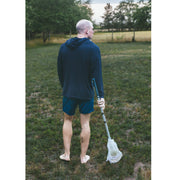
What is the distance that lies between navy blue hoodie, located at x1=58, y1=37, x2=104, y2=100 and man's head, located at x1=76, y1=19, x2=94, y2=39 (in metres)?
0.09

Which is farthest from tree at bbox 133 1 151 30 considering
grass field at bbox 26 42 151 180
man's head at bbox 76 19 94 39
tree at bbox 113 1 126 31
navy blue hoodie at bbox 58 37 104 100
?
navy blue hoodie at bbox 58 37 104 100

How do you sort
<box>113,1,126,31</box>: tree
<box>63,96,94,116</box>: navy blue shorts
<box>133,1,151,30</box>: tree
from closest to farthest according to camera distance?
1. <box>63,96,94,116</box>: navy blue shorts
2. <box>113,1,126,31</box>: tree
3. <box>133,1,151,30</box>: tree

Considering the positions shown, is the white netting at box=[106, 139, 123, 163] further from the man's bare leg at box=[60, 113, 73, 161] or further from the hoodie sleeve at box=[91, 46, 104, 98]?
the hoodie sleeve at box=[91, 46, 104, 98]

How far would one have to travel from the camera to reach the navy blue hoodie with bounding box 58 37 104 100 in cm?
230

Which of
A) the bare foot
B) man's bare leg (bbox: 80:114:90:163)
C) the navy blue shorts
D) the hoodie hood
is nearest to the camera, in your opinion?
the hoodie hood

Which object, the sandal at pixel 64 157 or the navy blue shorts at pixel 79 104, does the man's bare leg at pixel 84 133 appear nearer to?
the navy blue shorts at pixel 79 104

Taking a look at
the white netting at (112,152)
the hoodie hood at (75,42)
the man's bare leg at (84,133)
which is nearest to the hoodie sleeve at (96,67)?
the hoodie hood at (75,42)

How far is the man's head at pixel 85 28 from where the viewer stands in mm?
2318

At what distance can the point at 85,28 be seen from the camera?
2.33 metres

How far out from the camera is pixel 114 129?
12.3ft

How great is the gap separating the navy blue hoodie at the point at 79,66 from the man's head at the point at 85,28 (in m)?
0.09

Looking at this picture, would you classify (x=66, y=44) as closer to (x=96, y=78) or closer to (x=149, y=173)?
(x=96, y=78)

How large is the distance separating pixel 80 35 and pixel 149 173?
1.97 metres

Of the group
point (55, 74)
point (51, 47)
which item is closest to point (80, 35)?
point (55, 74)
